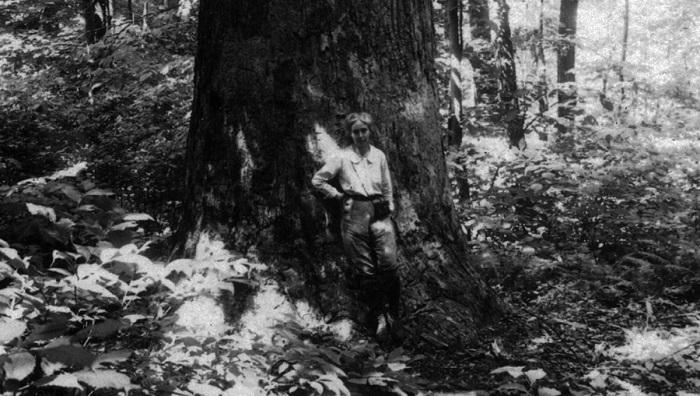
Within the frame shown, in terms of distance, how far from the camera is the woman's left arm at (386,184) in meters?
4.13

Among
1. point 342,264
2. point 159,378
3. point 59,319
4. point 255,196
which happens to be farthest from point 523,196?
point 59,319

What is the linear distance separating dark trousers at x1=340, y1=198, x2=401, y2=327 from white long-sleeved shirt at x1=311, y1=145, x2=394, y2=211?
11cm

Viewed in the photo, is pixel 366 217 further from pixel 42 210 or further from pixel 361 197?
pixel 42 210

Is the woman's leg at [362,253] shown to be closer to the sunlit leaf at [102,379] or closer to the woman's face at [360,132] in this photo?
the woman's face at [360,132]

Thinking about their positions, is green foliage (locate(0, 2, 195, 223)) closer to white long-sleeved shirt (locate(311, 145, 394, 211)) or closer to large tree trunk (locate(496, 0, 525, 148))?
white long-sleeved shirt (locate(311, 145, 394, 211))

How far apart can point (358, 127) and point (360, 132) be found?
0.04 meters

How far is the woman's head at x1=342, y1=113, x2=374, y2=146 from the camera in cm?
405

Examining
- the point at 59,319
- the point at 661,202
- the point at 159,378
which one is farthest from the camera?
the point at 661,202

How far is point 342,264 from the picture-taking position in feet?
13.7

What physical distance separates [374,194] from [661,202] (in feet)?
14.5

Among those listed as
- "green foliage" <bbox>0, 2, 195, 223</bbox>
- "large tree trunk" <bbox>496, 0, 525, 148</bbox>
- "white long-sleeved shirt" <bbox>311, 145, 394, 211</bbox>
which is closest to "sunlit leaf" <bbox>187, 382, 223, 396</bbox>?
"white long-sleeved shirt" <bbox>311, 145, 394, 211</bbox>

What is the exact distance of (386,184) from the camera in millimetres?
4141

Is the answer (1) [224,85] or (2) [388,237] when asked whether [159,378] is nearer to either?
(2) [388,237]

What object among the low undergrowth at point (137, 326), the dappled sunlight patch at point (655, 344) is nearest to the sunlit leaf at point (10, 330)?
the low undergrowth at point (137, 326)
